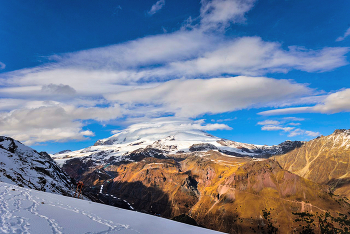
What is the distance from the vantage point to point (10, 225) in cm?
822

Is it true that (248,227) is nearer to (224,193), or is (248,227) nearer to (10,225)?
(224,193)

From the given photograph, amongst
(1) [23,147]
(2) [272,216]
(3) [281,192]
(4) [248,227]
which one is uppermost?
(1) [23,147]

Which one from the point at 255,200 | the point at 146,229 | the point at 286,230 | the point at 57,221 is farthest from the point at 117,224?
the point at 255,200

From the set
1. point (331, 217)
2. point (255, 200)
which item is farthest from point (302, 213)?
point (255, 200)

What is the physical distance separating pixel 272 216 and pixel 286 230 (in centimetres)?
1282

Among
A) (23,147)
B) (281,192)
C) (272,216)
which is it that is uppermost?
(23,147)

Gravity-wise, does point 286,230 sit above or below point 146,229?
below

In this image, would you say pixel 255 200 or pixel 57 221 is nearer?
pixel 57 221

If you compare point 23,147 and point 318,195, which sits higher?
point 23,147

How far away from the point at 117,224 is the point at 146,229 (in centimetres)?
161

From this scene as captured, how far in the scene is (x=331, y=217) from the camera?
136750 mm

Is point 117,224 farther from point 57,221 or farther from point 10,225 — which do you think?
point 10,225

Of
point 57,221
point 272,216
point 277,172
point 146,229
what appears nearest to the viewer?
point 57,221

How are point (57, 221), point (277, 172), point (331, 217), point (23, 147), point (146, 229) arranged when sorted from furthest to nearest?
point (277, 172) → point (331, 217) → point (23, 147) → point (146, 229) → point (57, 221)
